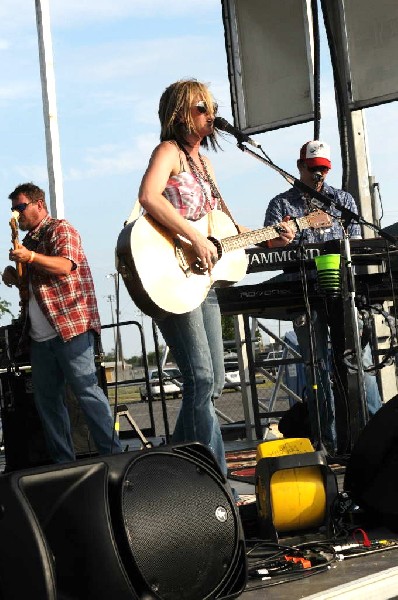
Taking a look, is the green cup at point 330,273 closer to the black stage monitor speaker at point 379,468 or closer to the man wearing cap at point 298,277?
the man wearing cap at point 298,277

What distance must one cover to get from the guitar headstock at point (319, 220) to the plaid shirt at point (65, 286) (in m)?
1.25

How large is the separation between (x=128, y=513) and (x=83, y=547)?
17 centimetres

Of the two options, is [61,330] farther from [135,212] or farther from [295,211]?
[295,211]

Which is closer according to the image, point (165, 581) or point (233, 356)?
point (165, 581)

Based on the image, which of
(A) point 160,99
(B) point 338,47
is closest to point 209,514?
(A) point 160,99

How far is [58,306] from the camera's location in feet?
18.0

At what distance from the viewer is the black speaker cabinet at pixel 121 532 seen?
2.71m

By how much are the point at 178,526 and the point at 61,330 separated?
2513 millimetres

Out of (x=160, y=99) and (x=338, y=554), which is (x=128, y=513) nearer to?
(x=338, y=554)

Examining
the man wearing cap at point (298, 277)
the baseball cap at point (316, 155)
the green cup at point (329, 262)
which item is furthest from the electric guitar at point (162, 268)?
the baseball cap at point (316, 155)

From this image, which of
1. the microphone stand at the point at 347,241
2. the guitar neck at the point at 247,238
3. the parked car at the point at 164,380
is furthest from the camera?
the parked car at the point at 164,380

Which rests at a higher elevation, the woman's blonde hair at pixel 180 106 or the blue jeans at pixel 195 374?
the woman's blonde hair at pixel 180 106

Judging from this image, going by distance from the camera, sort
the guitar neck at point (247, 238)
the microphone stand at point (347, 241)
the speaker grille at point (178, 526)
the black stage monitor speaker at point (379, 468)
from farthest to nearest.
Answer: the microphone stand at point (347, 241), the guitar neck at point (247, 238), the black stage monitor speaker at point (379, 468), the speaker grille at point (178, 526)

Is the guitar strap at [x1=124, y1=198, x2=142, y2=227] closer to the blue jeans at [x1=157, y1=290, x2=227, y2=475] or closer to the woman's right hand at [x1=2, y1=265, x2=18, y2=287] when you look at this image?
the blue jeans at [x1=157, y1=290, x2=227, y2=475]
